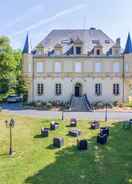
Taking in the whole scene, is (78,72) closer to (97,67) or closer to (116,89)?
(97,67)

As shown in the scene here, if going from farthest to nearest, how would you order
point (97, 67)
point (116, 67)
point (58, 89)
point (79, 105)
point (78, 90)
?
1. point (78, 90)
2. point (58, 89)
3. point (97, 67)
4. point (116, 67)
5. point (79, 105)

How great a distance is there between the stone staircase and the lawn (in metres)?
14.8

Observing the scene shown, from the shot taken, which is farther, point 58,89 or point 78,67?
point 58,89

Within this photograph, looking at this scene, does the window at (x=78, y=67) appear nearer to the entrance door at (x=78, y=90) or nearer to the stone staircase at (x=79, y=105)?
the entrance door at (x=78, y=90)

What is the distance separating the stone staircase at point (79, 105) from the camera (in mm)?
39378

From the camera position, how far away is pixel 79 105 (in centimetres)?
4119

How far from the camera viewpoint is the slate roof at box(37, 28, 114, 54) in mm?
46219

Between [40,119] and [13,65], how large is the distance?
11.1 metres

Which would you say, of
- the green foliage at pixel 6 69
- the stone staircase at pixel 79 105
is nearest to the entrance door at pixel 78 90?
the stone staircase at pixel 79 105

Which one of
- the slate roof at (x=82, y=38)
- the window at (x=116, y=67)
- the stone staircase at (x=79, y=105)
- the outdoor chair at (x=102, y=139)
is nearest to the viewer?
the outdoor chair at (x=102, y=139)

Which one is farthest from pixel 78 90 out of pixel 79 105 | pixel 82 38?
pixel 82 38

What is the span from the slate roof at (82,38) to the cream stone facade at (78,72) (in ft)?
1.17

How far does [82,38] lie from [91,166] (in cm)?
3353

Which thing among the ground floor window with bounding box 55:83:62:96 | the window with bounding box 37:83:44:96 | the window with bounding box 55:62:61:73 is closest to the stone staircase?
the ground floor window with bounding box 55:83:62:96
